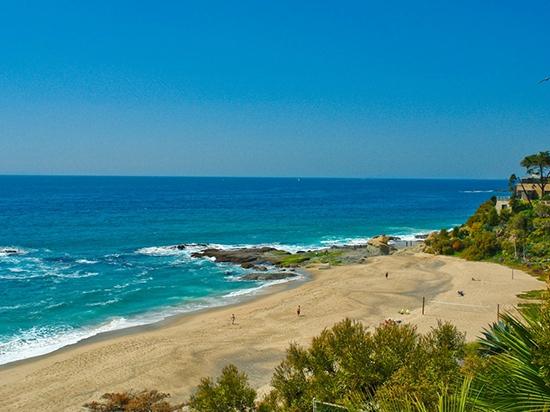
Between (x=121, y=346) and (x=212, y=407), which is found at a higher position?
(x=212, y=407)

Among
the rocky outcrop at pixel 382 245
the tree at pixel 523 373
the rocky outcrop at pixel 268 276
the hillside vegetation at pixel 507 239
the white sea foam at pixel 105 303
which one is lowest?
the rocky outcrop at pixel 268 276

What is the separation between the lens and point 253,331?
111 ft

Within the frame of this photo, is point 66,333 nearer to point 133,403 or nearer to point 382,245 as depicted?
point 133,403

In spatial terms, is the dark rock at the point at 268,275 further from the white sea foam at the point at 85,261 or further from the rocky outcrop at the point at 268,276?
the white sea foam at the point at 85,261

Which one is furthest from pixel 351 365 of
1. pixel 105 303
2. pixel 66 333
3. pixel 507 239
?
pixel 507 239

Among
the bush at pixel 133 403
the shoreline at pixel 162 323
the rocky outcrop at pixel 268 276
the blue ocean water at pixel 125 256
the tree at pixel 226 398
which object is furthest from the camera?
the rocky outcrop at pixel 268 276

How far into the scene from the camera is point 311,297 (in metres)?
A: 42.9

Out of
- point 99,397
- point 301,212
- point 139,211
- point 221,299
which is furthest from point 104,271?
point 301,212

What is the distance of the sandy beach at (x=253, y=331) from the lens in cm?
2485

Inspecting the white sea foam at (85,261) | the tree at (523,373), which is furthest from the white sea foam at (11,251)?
the tree at (523,373)

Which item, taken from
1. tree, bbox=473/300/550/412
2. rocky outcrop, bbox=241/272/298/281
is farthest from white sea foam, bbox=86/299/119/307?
tree, bbox=473/300/550/412

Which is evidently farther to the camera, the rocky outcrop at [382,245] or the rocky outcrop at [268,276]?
the rocky outcrop at [382,245]

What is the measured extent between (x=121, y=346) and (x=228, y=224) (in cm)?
6448

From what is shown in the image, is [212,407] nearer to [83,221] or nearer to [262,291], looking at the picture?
[262,291]
